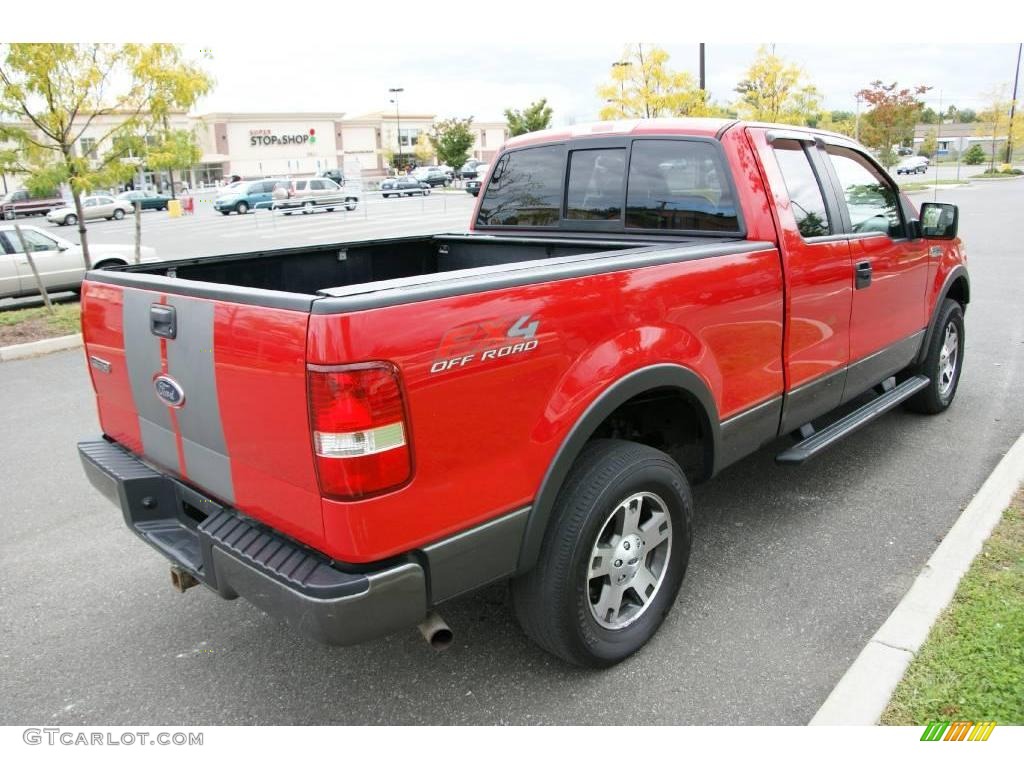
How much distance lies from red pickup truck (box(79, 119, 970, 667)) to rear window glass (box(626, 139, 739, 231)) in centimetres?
1

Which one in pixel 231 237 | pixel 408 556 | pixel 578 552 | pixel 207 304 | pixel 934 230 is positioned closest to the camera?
pixel 408 556

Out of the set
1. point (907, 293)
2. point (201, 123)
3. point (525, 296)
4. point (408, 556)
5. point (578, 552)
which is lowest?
point (578, 552)

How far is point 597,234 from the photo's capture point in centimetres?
423

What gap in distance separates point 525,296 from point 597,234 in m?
1.87

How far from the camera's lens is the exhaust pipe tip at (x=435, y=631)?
2.48 m

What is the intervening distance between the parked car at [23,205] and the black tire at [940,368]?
45.2 metres

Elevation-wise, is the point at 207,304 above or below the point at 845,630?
above

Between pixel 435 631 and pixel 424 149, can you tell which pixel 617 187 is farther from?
pixel 424 149

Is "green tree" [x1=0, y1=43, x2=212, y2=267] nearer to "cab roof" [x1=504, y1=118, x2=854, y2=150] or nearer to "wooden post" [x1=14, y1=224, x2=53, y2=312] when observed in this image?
"wooden post" [x1=14, y1=224, x2=53, y2=312]

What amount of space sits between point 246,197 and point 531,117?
1701cm

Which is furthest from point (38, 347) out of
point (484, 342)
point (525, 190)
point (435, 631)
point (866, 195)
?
point (866, 195)

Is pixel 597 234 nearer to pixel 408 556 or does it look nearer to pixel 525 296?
pixel 525 296

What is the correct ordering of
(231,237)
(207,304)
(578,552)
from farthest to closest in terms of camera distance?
(231,237) < (578,552) < (207,304)

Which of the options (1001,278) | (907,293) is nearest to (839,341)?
(907,293)
